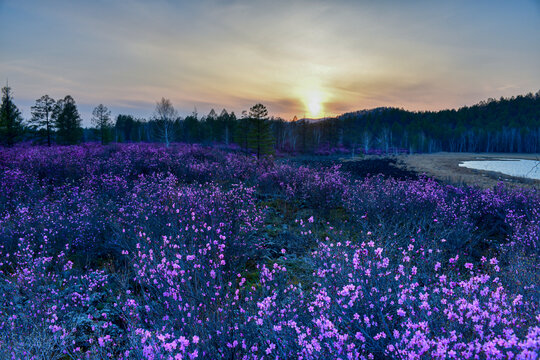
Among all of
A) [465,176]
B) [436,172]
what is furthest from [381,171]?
[465,176]

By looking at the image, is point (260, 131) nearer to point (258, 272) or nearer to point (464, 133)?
point (258, 272)

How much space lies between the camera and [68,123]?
3738cm

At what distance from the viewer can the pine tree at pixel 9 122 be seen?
28578 mm

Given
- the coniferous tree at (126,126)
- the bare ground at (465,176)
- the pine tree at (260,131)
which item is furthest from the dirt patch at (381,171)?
the coniferous tree at (126,126)

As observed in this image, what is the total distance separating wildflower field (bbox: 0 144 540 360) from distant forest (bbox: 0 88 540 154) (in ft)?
99.0

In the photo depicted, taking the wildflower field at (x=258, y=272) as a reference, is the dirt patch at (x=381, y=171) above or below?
above

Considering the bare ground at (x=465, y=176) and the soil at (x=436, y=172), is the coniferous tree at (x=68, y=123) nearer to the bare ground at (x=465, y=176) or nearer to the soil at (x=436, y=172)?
the soil at (x=436, y=172)

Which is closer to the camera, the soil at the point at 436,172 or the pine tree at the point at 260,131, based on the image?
the soil at the point at 436,172

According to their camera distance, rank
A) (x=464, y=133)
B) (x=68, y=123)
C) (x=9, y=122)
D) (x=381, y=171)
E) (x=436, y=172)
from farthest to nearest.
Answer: (x=464, y=133) → (x=68, y=123) → (x=9, y=122) → (x=436, y=172) → (x=381, y=171)

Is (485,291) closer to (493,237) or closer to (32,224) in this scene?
(493,237)

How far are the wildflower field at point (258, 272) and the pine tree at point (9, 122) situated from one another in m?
23.5

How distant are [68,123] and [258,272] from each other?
44.0 metres

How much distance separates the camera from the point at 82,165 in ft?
36.7

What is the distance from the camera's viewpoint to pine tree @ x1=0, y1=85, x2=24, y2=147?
28.6 meters
